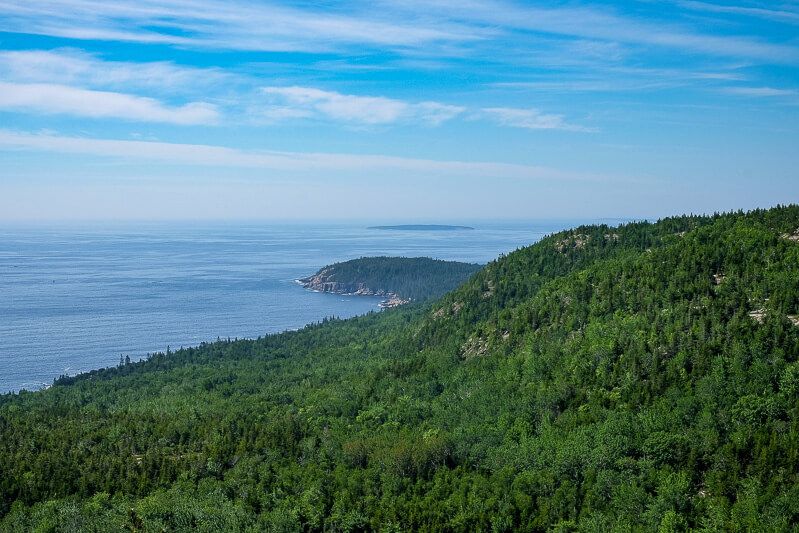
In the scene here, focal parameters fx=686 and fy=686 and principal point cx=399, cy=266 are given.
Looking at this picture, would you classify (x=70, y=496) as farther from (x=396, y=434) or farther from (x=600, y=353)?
(x=600, y=353)

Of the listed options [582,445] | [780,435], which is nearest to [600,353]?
[582,445]

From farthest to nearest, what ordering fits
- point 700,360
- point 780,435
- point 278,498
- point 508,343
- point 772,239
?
point 508,343 → point 772,239 → point 700,360 → point 278,498 → point 780,435

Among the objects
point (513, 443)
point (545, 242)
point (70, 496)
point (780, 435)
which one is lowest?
point (70, 496)

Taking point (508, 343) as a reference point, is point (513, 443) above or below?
below

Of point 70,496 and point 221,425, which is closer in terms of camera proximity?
point 70,496

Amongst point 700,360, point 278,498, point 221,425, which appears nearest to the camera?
point 278,498

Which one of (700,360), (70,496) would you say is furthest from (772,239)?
(70,496)
